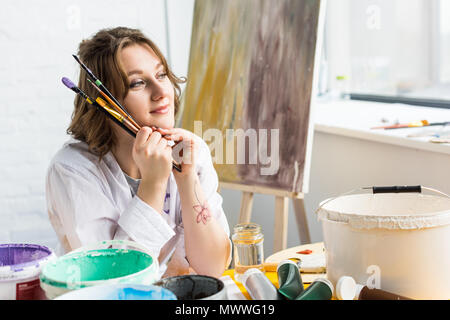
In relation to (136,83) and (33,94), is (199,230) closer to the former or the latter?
(136,83)

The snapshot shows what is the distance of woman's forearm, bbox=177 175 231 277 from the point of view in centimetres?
134

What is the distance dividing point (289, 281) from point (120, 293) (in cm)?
31

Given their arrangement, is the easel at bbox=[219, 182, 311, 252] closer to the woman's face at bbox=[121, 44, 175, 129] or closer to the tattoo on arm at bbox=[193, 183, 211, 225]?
the tattoo on arm at bbox=[193, 183, 211, 225]

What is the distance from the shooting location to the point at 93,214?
1.24 meters

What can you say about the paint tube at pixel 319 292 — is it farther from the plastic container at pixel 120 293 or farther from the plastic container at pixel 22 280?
the plastic container at pixel 22 280

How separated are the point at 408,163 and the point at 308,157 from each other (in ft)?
1.09

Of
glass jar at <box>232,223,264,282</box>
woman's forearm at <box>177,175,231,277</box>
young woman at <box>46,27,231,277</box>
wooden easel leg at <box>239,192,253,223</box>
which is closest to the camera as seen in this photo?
glass jar at <box>232,223,264,282</box>

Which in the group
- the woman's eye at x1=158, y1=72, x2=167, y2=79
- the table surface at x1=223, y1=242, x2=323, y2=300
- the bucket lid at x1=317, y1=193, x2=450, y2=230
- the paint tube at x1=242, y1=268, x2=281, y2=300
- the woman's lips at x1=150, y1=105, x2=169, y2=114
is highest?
the woman's eye at x1=158, y1=72, x2=167, y2=79

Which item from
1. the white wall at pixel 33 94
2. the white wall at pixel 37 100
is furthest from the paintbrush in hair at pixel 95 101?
the white wall at pixel 33 94

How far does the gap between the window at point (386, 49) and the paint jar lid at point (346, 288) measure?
4.96 ft

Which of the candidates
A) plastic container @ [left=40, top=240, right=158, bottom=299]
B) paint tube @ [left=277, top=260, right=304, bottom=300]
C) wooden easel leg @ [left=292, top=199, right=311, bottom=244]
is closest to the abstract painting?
wooden easel leg @ [left=292, top=199, right=311, bottom=244]

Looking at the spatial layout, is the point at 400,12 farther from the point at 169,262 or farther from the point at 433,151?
the point at 169,262

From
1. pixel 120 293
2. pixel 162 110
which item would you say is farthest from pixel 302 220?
pixel 120 293

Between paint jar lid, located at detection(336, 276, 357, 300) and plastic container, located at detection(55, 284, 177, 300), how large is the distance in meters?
0.29
